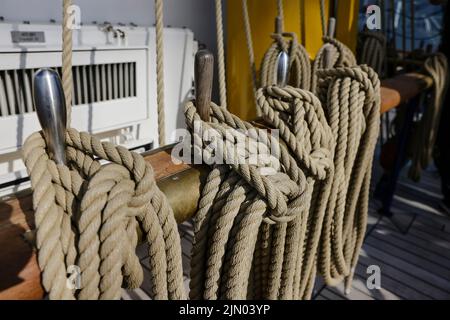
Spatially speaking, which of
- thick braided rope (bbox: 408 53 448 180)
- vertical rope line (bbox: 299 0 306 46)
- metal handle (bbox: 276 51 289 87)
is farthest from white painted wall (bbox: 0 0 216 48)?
thick braided rope (bbox: 408 53 448 180)

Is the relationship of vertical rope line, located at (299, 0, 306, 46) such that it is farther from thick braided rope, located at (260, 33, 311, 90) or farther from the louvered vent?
the louvered vent

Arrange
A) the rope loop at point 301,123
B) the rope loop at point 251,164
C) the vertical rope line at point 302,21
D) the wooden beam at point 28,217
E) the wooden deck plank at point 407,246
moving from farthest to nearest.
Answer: the wooden deck plank at point 407,246 → the vertical rope line at point 302,21 → the rope loop at point 301,123 → the rope loop at point 251,164 → the wooden beam at point 28,217

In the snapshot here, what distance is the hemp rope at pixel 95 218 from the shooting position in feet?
1.11

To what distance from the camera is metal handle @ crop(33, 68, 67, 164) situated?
14.5 inches

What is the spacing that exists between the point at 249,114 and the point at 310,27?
1.52 feet

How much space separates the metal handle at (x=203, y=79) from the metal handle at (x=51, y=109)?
190mm

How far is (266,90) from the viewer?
2.27 ft

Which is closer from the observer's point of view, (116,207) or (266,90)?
(116,207)

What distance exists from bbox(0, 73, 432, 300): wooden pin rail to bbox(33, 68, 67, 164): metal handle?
72 mm

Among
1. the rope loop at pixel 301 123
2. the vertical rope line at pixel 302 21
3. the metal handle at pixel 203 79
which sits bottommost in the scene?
the rope loop at pixel 301 123

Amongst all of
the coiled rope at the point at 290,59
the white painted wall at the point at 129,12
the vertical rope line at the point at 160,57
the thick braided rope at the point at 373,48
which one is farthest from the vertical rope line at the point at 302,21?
the vertical rope line at the point at 160,57

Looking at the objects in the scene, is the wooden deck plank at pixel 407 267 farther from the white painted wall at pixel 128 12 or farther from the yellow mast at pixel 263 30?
the white painted wall at pixel 128 12
